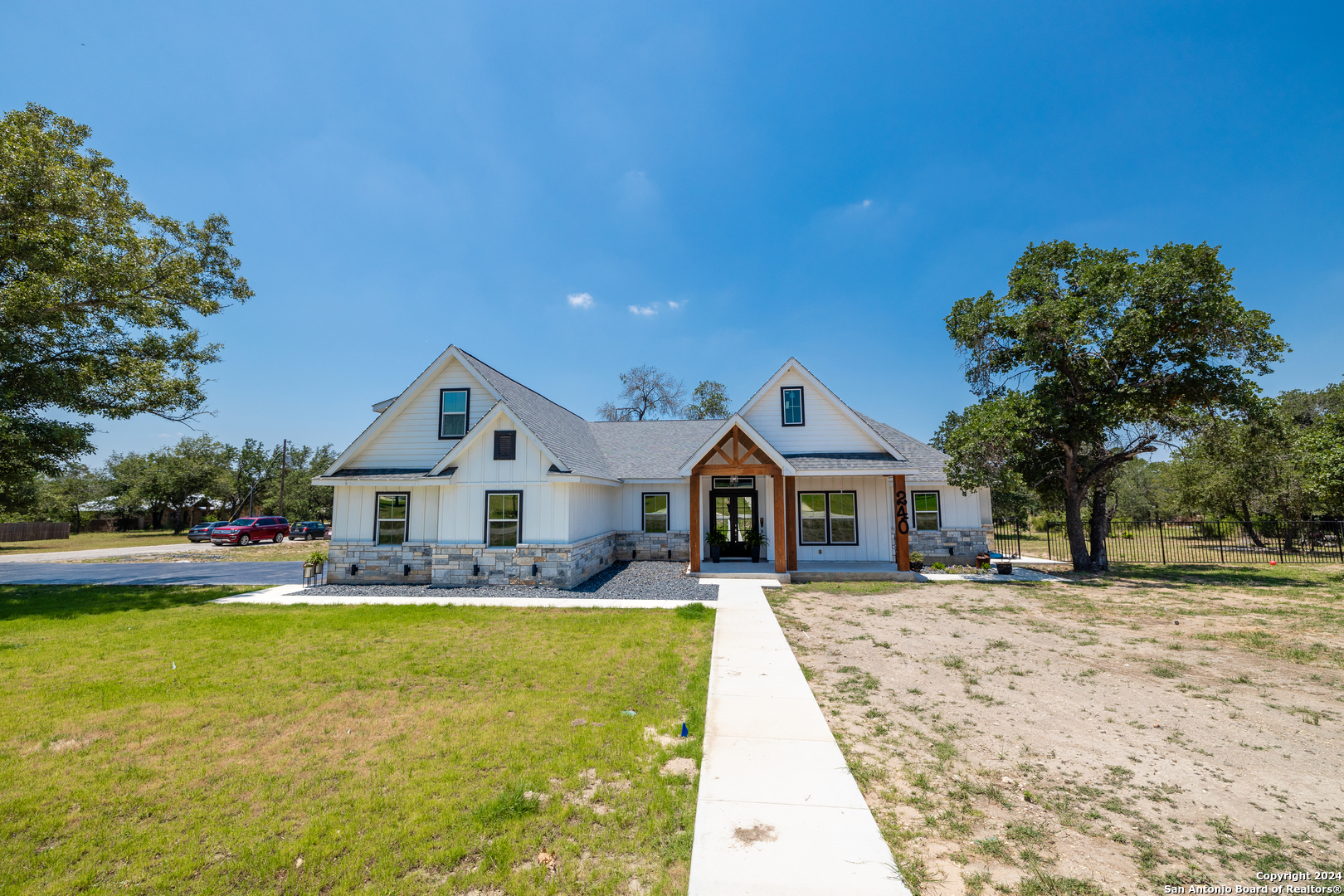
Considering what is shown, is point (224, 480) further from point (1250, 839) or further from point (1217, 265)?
point (1217, 265)

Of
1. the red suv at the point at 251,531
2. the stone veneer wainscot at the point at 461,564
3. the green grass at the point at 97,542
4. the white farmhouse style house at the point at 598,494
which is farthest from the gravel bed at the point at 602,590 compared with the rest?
the green grass at the point at 97,542

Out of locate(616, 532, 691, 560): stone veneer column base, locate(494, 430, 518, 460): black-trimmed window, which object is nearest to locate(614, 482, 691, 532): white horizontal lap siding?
locate(616, 532, 691, 560): stone veneer column base

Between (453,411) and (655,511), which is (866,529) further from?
(453,411)

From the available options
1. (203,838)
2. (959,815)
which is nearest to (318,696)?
(203,838)

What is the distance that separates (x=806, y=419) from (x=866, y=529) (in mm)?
4219

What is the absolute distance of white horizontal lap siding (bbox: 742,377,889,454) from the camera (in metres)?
17.1

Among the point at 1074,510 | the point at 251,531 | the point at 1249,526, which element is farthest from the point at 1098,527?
the point at 251,531

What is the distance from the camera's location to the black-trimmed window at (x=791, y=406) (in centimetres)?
1741

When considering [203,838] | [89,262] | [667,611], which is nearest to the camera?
[203,838]

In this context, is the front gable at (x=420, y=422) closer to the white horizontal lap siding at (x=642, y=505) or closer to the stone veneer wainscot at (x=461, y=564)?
the stone veneer wainscot at (x=461, y=564)

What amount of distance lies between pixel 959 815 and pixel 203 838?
18.0ft

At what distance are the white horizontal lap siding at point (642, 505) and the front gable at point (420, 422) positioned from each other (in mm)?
6042

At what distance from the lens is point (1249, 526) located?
24.7m

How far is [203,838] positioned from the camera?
3588mm
